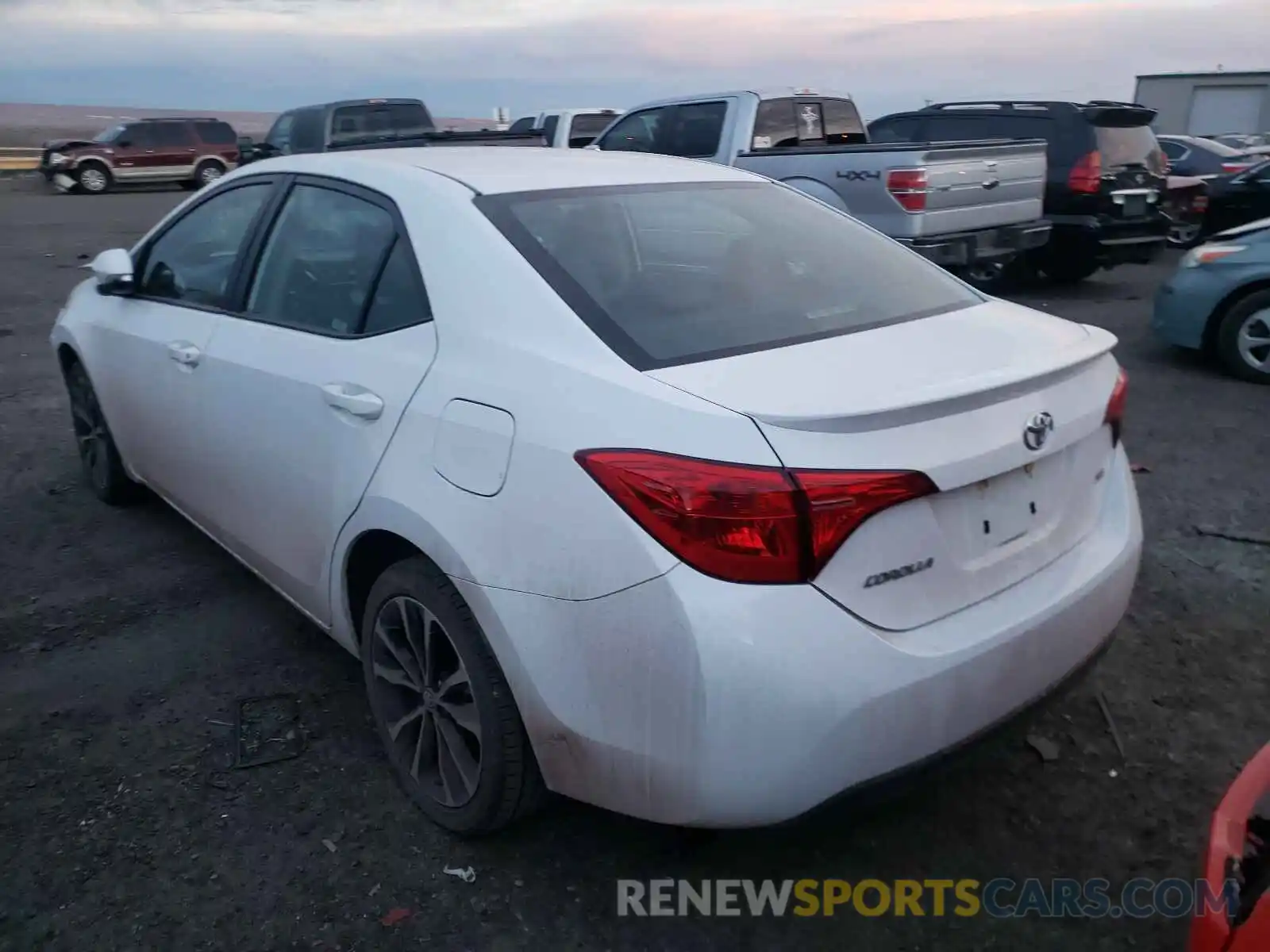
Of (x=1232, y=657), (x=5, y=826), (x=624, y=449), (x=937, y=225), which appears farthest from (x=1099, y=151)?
(x=5, y=826)

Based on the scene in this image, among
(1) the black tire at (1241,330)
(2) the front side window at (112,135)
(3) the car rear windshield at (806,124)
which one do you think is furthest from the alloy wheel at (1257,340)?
(2) the front side window at (112,135)

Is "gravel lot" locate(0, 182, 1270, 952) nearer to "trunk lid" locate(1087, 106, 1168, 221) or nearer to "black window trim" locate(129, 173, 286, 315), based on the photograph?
"black window trim" locate(129, 173, 286, 315)

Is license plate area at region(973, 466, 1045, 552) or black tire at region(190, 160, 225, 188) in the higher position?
license plate area at region(973, 466, 1045, 552)

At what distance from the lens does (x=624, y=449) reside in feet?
A: 7.08

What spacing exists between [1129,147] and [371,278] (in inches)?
392

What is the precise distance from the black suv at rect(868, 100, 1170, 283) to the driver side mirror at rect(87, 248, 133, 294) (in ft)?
29.4

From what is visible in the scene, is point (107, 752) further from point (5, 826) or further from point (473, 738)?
point (473, 738)

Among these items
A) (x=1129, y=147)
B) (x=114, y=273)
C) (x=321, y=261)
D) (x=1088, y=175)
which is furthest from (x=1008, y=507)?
(x=1129, y=147)

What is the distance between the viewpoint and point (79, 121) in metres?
68.4

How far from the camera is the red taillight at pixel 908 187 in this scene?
8219 mm

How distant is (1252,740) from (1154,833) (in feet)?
2.07

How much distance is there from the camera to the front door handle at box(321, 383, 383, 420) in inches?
109

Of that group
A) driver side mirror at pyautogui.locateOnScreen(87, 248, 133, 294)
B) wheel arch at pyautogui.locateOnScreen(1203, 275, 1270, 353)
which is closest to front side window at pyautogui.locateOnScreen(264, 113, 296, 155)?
driver side mirror at pyautogui.locateOnScreen(87, 248, 133, 294)

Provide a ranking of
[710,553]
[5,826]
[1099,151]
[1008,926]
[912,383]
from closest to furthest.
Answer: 1. [710,553]
2. [912,383]
3. [1008,926]
4. [5,826]
5. [1099,151]
